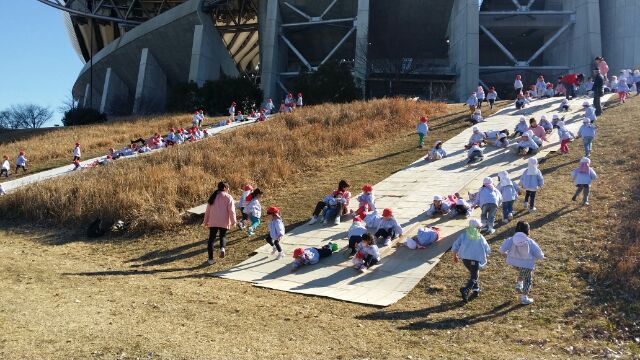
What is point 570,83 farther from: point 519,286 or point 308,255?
point 519,286

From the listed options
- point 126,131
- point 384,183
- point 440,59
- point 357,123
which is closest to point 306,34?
point 440,59

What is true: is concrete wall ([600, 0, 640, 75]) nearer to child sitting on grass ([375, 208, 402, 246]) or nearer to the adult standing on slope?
the adult standing on slope

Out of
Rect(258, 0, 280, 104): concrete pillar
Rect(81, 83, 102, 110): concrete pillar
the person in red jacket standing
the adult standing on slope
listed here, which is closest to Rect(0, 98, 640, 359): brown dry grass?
the adult standing on slope

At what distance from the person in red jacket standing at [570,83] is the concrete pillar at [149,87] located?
3341cm

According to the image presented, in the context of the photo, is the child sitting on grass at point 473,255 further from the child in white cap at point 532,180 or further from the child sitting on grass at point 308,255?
the child in white cap at point 532,180

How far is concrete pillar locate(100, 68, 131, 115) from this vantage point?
52281 millimetres

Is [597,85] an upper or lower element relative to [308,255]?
upper

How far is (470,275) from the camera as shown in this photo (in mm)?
8492

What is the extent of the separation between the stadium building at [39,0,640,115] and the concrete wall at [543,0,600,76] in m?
0.07

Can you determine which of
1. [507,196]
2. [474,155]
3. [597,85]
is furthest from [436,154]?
[597,85]

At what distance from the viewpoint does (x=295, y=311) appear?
7723mm

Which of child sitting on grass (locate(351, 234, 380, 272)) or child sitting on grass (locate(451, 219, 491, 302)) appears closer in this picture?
child sitting on grass (locate(451, 219, 491, 302))

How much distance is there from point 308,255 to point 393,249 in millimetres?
1681

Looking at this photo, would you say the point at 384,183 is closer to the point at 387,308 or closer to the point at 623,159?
the point at 623,159
